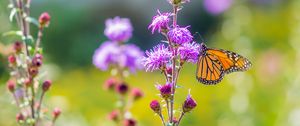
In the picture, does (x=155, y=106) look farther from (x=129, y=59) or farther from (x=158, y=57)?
(x=129, y=59)

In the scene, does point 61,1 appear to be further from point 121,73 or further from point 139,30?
point 121,73

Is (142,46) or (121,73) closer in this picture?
(121,73)

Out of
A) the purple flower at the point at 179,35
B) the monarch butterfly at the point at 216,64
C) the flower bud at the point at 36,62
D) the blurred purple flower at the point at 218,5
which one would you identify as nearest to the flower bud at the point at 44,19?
the flower bud at the point at 36,62

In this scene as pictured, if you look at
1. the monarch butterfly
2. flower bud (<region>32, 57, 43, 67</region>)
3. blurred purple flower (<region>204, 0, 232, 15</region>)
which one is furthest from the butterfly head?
blurred purple flower (<region>204, 0, 232, 15</region>)

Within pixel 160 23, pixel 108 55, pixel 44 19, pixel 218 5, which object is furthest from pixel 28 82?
pixel 218 5

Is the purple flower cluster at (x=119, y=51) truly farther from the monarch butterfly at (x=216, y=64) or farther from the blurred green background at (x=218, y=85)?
the monarch butterfly at (x=216, y=64)

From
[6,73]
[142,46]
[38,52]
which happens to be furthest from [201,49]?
[142,46]
